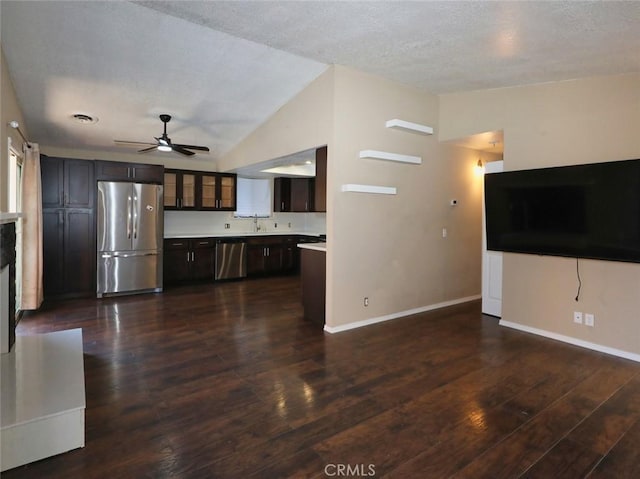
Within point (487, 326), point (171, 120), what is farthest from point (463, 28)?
point (171, 120)

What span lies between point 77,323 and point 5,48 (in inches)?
116

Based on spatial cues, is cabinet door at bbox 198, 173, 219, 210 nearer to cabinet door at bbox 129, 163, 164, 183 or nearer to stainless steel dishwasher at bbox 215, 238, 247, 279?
stainless steel dishwasher at bbox 215, 238, 247, 279

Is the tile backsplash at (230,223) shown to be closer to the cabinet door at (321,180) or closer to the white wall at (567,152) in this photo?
the cabinet door at (321,180)

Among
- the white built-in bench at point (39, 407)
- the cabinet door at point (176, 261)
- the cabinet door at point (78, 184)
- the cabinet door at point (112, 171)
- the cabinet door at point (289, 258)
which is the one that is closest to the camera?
the white built-in bench at point (39, 407)

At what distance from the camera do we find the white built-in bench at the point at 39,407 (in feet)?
6.13

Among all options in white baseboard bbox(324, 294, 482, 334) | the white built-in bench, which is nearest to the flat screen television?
white baseboard bbox(324, 294, 482, 334)

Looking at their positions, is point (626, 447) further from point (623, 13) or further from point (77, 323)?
point (77, 323)

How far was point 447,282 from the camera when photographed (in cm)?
521

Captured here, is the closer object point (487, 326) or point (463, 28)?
point (463, 28)

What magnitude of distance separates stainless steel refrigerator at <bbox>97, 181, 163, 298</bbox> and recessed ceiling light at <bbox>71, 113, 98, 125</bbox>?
0.92 metres

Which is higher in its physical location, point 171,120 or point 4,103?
point 171,120

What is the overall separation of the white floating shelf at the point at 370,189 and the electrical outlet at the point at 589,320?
94.0 inches

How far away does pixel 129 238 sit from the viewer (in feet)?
18.8

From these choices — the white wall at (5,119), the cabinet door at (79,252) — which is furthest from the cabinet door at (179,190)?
the white wall at (5,119)
